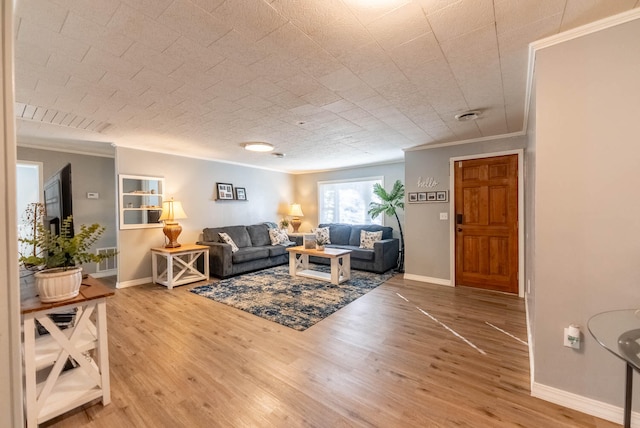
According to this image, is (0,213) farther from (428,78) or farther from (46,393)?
(428,78)

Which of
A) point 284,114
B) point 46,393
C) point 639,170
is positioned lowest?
point 46,393

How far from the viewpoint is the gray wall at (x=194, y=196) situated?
4388mm

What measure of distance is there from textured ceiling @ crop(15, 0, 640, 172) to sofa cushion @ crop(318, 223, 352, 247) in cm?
293

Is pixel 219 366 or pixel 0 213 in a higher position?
pixel 0 213

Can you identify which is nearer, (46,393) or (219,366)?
(46,393)

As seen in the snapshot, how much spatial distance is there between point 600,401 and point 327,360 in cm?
173

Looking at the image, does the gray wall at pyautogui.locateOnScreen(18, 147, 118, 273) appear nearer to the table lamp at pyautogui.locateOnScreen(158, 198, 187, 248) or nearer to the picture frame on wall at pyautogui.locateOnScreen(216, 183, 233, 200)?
the table lamp at pyautogui.locateOnScreen(158, 198, 187, 248)

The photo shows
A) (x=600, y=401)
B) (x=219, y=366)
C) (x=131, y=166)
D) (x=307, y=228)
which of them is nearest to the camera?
(x=600, y=401)

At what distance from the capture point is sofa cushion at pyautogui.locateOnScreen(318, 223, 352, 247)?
6.08 m

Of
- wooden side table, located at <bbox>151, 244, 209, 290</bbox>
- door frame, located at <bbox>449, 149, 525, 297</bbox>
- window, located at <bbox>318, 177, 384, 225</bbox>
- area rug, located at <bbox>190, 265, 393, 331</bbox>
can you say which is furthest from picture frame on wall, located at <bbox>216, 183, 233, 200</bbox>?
door frame, located at <bbox>449, 149, 525, 297</bbox>

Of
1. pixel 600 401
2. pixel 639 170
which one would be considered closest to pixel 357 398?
pixel 600 401

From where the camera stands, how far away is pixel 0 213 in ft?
2.06

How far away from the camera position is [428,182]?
4516 millimetres

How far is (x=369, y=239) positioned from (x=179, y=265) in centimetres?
356
